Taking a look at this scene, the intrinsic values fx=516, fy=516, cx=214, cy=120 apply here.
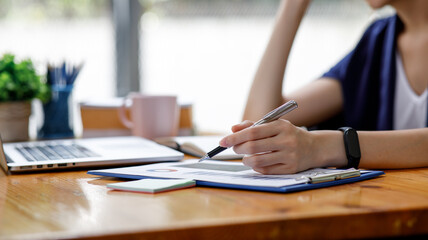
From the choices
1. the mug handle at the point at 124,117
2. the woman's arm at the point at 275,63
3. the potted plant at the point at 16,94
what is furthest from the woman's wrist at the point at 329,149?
the potted plant at the point at 16,94

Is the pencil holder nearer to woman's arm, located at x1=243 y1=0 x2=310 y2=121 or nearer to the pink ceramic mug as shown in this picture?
the pink ceramic mug

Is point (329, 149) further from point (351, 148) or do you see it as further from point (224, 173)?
point (224, 173)

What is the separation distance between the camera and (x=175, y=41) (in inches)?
95.5

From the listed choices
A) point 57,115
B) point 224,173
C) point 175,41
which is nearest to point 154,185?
point 224,173

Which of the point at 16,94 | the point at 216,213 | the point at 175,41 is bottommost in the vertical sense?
the point at 216,213

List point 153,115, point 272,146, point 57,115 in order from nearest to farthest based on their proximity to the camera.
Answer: point 272,146, point 153,115, point 57,115

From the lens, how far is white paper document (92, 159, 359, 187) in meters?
0.72

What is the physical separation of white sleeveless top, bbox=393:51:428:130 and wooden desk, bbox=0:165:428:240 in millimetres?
730

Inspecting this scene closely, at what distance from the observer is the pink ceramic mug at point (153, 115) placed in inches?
51.4

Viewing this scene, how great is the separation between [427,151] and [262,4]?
1733 mm

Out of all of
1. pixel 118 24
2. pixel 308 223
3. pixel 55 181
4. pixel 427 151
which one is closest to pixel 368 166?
pixel 427 151

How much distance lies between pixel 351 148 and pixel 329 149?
4 cm

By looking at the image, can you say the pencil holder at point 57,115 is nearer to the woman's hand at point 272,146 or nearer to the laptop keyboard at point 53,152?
the laptop keyboard at point 53,152

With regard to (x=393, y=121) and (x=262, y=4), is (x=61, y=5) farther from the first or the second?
(x=393, y=121)
